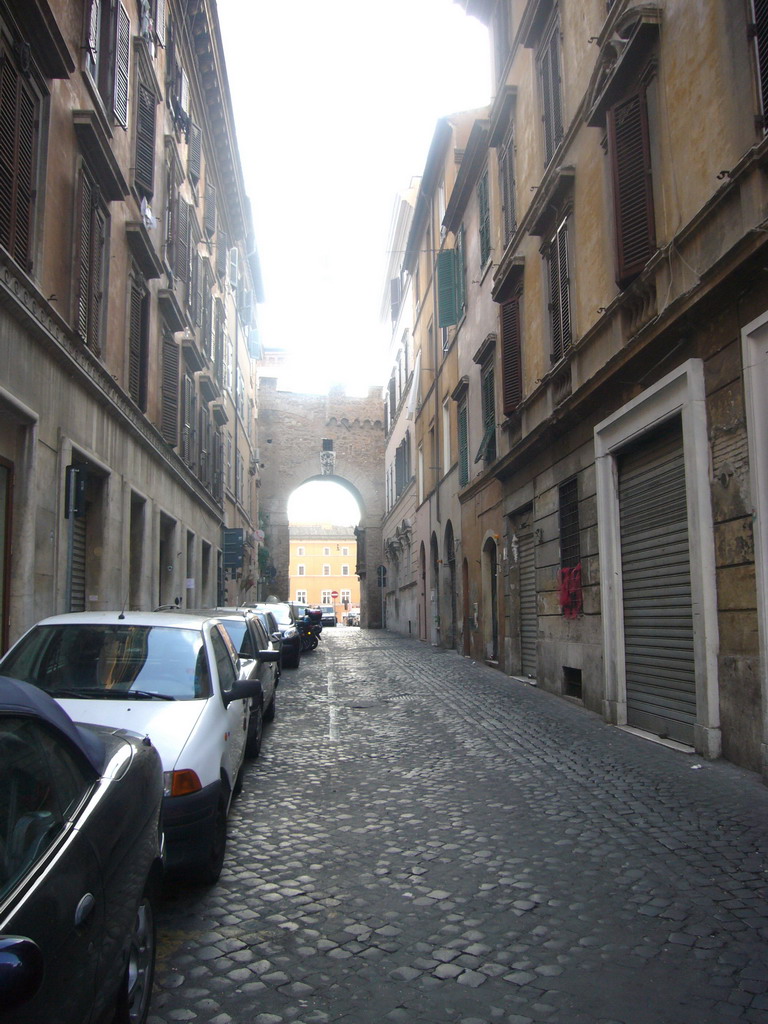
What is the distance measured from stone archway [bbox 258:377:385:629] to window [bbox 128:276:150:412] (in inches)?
1236

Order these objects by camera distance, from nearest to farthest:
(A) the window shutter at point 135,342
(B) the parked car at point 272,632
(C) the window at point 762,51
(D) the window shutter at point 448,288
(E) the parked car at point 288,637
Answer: (C) the window at point 762,51
(B) the parked car at point 272,632
(A) the window shutter at point 135,342
(E) the parked car at point 288,637
(D) the window shutter at point 448,288

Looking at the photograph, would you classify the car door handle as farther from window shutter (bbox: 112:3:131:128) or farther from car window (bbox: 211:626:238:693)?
window shutter (bbox: 112:3:131:128)

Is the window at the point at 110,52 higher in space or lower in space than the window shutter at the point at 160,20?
lower

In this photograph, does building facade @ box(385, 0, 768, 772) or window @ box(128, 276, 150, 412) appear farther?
window @ box(128, 276, 150, 412)

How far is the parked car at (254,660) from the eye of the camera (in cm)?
823

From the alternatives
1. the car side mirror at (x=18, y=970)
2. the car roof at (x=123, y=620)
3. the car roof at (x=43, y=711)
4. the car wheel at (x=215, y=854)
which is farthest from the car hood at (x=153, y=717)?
the car side mirror at (x=18, y=970)

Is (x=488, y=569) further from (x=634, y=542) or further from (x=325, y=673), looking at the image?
(x=634, y=542)

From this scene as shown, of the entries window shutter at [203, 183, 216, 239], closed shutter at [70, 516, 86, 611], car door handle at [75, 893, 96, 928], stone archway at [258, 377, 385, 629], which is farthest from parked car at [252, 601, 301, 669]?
stone archway at [258, 377, 385, 629]

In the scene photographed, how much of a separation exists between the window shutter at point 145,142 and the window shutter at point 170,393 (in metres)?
3.49

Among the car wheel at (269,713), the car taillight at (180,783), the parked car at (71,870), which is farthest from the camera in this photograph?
the car wheel at (269,713)

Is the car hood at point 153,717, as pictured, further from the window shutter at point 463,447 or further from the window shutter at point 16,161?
the window shutter at point 463,447

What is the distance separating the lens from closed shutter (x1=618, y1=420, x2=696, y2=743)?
8789 millimetres

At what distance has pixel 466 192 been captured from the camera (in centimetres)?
2131

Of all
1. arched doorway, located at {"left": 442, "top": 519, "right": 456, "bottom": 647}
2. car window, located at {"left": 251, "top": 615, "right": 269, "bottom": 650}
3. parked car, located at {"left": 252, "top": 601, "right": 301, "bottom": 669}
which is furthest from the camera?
arched doorway, located at {"left": 442, "top": 519, "right": 456, "bottom": 647}
